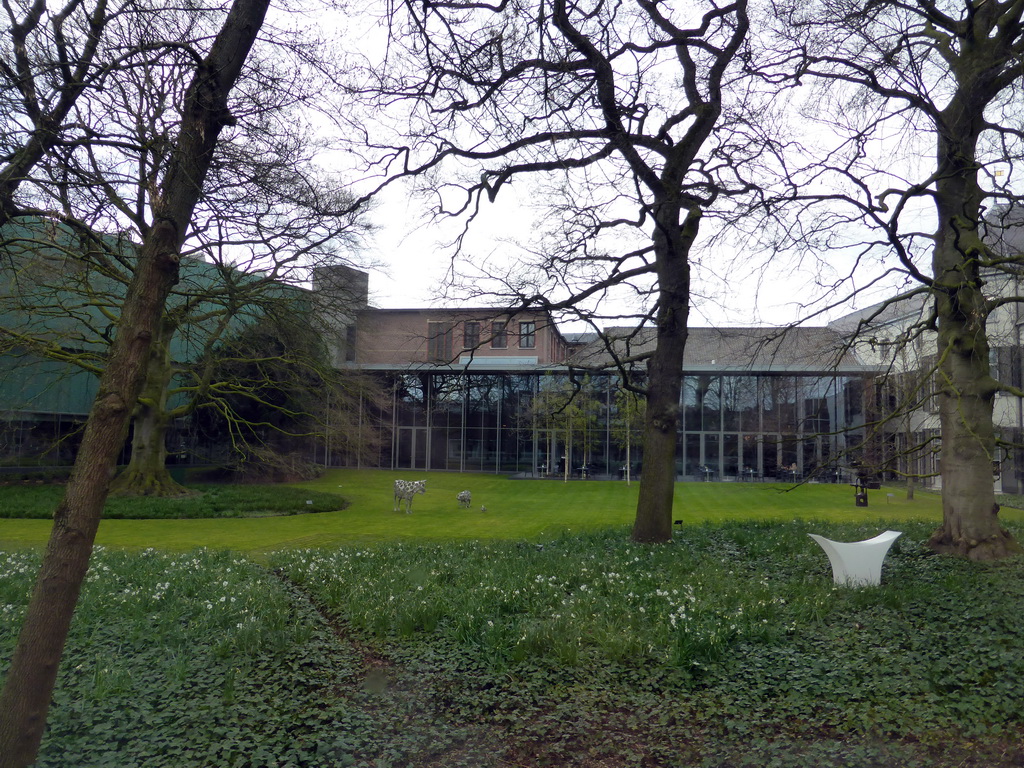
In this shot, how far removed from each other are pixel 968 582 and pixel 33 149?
9.81 meters

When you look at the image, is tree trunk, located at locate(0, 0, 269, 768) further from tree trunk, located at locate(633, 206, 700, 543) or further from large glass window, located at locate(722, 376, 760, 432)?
large glass window, located at locate(722, 376, 760, 432)

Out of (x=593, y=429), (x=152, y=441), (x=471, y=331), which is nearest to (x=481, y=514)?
(x=471, y=331)

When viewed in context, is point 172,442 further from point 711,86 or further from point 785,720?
point 785,720

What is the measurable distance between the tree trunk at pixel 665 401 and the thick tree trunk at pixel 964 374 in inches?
134

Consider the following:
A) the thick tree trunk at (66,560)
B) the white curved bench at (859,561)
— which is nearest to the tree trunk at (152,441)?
the thick tree trunk at (66,560)

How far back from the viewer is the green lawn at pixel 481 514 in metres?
14.9

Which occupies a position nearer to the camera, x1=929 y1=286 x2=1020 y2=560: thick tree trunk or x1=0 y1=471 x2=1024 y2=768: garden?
x1=0 y1=471 x2=1024 y2=768: garden

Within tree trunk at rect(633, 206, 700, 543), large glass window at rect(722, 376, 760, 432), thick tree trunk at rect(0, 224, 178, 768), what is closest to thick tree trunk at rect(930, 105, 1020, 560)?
tree trunk at rect(633, 206, 700, 543)

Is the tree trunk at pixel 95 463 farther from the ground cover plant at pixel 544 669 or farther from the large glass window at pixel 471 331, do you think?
the large glass window at pixel 471 331

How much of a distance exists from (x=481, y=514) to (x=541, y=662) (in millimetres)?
15239

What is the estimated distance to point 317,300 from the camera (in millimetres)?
17078

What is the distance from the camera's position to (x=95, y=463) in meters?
3.81

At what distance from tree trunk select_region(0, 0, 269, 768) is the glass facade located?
27.7 metres

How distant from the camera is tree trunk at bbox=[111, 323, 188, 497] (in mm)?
21938
